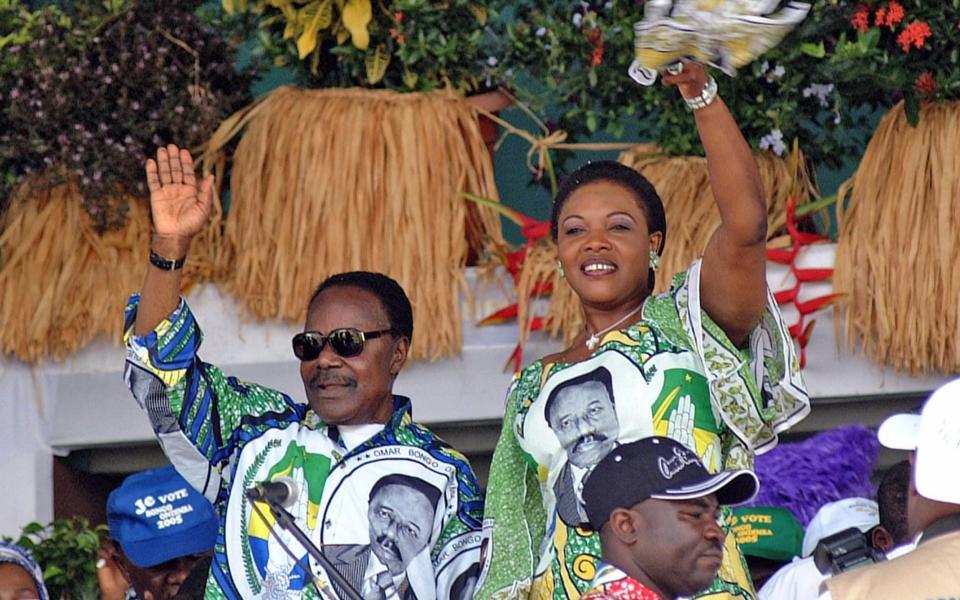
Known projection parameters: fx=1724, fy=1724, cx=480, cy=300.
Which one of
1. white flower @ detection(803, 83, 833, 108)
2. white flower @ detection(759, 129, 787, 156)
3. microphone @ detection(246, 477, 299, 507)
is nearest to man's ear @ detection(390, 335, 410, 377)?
microphone @ detection(246, 477, 299, 507)

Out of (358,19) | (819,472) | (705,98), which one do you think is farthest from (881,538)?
(358,19)

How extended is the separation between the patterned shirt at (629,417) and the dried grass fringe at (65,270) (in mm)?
1746

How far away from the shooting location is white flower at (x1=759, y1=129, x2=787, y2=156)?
15.9 ft

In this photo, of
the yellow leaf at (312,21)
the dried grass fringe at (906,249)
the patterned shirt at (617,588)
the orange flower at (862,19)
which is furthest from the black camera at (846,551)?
the yellow leaf at (312,21)

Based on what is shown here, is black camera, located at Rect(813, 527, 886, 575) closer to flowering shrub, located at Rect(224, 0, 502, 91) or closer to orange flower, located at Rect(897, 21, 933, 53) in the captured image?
orange flower, located at Rect(897, 21, 933, 53)

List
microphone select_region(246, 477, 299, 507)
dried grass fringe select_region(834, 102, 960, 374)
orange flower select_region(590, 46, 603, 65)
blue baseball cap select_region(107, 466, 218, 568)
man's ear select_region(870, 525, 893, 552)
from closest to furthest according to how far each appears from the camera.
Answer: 1. microphone select_region(246, 477, 299, 507)
2. man's ear select_region(870, 525, 893, 552)
3. blue baseball cap select_region(107, 466, 218, 568)
4. dried grass fringe select_region(834, 102, 960, 374)
5. orange flower select_region(590, 46, 603, 65)

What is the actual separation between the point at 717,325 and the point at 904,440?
28.7 inches

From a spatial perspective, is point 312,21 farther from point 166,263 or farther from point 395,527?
point 395,527

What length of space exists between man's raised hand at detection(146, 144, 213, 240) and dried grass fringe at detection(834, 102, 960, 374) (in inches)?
71.9

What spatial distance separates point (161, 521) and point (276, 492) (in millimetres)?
1000

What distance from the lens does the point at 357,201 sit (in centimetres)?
485

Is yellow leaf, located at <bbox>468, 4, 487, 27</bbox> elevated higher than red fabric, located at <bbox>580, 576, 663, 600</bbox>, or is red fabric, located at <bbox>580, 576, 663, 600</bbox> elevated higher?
yellow leaf, located at <bbox>468, 4, 487, 27</bbox>

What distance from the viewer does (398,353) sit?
3863 millimetres

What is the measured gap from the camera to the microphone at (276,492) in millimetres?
3459
